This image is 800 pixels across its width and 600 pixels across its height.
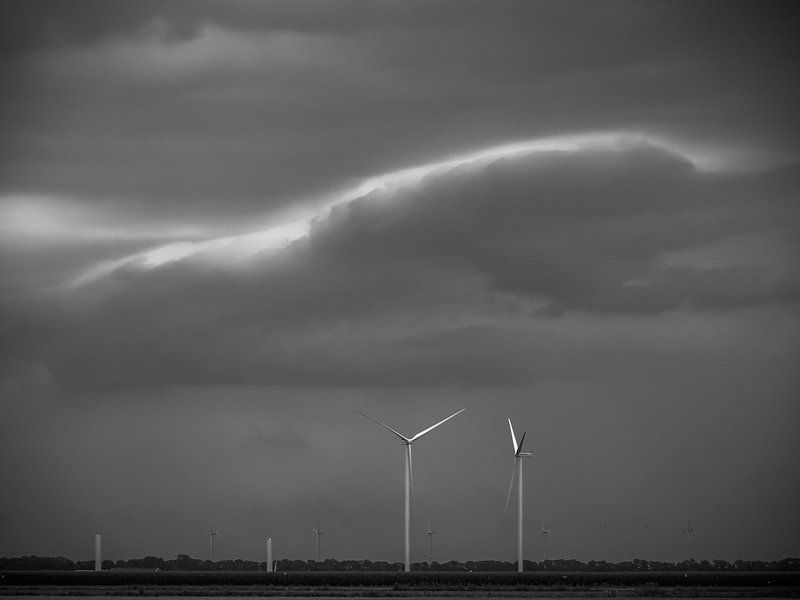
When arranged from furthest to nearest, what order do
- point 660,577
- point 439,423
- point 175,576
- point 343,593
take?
1. point 439,423
2. point 175,576
3. point 660,577
4. point 343,593

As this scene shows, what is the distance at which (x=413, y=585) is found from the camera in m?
137

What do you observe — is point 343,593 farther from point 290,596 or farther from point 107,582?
point 107,582

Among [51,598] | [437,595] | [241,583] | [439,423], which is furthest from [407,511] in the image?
[51,598]

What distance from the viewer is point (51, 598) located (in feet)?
393

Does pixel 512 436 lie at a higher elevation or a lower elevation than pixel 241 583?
higher

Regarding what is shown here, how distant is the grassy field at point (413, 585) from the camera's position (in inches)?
4988

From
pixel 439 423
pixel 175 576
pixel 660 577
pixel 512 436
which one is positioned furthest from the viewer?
pixel 512 436

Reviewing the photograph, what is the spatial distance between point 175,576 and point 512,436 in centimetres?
4879

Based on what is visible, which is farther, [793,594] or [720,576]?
[720,576]

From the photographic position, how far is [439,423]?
16100 cm

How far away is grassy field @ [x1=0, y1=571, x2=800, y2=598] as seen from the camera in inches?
4988

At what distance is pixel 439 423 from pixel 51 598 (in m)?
56.7

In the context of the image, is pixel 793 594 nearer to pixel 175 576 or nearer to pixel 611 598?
pixel 611 598

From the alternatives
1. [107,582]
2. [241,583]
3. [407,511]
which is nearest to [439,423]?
[407,511]
